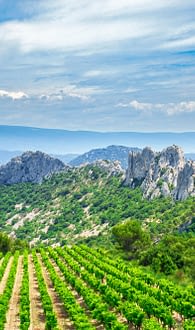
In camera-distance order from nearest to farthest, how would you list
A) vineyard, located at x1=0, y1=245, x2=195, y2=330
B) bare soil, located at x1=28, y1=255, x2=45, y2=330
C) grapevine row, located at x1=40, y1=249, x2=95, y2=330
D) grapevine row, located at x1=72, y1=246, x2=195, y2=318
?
grapevine row, located at x1=40, y1=249, x2=95, y2=330 → vineyard, located at x1=0, y1=245, x2=195, y2=330 → grapevine row, located at x1=72, y1=246, x2=195, y2=318 → bare soil, located at x1=28, y1=255, x2=45, y2=330

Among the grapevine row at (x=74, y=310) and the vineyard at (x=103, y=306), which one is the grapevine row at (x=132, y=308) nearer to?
the vineyard at (x=103, y=306)

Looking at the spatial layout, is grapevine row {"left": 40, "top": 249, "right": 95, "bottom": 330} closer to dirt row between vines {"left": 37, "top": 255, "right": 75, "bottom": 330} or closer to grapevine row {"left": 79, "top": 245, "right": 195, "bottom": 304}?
dirt row between vines {"left": 37, "top": 255, "right": 75, "bottom": 330}

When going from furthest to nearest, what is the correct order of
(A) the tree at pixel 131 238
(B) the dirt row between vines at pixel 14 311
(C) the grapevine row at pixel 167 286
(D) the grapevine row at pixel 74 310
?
(A) the tree at pixel 131 238
(C) the grapevine row at pixel 167 286
(B) the dirt row between vines at pixel 14 311
(D) the grapevine row at pixel 74 310

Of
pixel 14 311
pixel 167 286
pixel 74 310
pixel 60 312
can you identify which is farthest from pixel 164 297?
pixel 14 311

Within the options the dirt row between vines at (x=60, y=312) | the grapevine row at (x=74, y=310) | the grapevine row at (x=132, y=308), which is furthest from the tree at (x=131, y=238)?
the grapevine row at (x=132, y=308)

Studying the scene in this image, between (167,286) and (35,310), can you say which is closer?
(35,310)

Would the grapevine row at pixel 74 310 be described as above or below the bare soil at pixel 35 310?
above

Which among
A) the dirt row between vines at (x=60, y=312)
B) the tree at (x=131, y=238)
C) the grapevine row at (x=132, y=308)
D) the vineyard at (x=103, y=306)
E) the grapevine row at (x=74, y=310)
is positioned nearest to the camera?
the grapevine row at (x=74, y=310)

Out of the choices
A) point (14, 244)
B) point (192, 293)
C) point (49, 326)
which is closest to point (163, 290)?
point (192, 293)

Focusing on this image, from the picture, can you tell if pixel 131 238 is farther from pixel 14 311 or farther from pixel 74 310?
pixel 74 310

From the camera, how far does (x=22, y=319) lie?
1736 inches

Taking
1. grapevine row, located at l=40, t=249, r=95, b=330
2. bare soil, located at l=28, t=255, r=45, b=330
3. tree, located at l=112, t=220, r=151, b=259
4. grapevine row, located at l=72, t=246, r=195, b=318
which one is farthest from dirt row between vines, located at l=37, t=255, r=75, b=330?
tree, located at l=112, t=220, r=151, b=259

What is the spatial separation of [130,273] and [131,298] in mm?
18865

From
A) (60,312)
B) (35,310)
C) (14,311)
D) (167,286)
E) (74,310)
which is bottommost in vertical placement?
(14,311)
